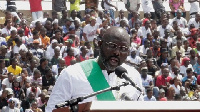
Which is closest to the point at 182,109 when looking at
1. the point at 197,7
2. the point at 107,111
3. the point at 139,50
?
the point at 107,111

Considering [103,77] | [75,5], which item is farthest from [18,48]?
[103,77]

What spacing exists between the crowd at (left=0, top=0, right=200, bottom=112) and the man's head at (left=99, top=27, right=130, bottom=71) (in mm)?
7626

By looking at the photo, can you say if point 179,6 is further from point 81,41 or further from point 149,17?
point 81,41

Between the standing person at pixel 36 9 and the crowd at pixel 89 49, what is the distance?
0.30 feet

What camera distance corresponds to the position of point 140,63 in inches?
577

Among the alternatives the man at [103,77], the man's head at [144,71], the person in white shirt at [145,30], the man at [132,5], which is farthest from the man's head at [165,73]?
the man at [103,77]

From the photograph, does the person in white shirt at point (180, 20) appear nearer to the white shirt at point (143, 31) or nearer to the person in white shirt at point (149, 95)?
the white shirt at point (143, 31)

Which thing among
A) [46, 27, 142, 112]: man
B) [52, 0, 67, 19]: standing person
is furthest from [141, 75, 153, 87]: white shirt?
[46, 27, 142, 112]: man

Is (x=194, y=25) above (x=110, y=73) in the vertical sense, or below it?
below

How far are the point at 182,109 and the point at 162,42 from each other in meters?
14.0

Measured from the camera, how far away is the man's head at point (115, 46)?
13.1 feet

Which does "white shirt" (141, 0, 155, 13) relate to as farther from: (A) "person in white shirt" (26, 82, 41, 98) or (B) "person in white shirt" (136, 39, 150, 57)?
(A) "person in white shirt" (26, 82, 41, 98)

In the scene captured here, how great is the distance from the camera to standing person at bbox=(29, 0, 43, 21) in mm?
17312

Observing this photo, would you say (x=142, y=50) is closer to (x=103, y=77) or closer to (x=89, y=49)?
(x=89, y=49)
